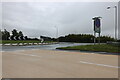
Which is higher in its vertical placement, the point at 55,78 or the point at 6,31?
the point at 6,31

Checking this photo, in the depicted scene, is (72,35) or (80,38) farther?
(72,35)

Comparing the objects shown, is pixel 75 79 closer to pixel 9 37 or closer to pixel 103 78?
pixel 103 78

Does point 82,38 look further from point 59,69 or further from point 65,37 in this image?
point 59,69

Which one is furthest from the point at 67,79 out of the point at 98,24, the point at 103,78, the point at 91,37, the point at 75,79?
the point at 91,37

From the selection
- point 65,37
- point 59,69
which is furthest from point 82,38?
point 59,69

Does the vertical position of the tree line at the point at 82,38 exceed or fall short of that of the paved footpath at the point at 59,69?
it exceeds it

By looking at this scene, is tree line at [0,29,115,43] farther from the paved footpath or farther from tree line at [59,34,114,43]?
the paved footpath

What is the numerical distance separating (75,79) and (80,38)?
6702cm

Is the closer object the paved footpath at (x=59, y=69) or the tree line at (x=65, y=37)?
the paved footpath at (x=59, y=69)

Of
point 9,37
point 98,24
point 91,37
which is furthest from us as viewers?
point 9,37

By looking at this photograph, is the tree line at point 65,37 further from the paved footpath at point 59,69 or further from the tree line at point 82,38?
the paved footpath at point 59,69

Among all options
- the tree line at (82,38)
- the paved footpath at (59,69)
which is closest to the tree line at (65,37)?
the tree line at (82,38)

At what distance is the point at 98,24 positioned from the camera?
22.4 m

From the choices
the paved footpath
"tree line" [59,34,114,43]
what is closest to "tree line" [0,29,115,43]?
"tree line" [59,34,114,43]
